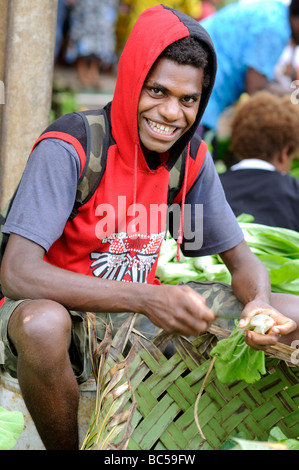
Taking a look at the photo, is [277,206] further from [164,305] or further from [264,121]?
[164,305]

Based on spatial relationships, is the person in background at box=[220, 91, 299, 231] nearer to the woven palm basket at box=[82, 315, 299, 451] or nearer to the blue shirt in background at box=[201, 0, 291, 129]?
the blue shirt in background at box=[201, 0, 291, 129]

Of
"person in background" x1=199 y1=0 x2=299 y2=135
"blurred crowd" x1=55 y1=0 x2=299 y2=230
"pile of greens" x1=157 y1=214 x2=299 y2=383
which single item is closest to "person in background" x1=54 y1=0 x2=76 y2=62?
"blurred crowd" x1=55 y1=0 x2=299 y2=230

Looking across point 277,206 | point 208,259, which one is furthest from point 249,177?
point 208,259

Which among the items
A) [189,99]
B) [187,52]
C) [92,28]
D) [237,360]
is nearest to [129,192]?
[189,99]

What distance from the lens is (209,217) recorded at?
229cm

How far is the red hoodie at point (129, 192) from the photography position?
1.97 meters

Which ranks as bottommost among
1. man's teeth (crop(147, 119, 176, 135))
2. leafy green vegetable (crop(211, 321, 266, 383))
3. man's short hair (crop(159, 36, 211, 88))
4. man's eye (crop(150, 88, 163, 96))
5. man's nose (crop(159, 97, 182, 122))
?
leafy green vegetable (crop(211, 321, 266, 383))

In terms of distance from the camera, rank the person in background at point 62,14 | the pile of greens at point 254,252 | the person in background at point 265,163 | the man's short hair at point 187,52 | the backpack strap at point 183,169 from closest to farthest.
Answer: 1. the man's short hair at point 187,52
2. the backpack strap at point 183,169
3. the pile of greens at point 254,252
4. the person in background at point 265,163
5. the person in background at point 62,14

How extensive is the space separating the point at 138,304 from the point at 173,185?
54 cm

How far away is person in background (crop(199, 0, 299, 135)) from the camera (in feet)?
12.7

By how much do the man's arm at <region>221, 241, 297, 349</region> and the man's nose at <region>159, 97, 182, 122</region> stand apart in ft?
1.84

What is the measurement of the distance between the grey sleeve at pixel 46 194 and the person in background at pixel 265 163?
148 cm

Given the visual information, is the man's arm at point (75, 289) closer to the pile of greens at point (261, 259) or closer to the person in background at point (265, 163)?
the pile of greens at point (261, 259)

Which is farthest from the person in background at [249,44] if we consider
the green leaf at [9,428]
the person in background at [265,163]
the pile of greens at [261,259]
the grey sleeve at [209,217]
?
the green leaf at [9,428]
